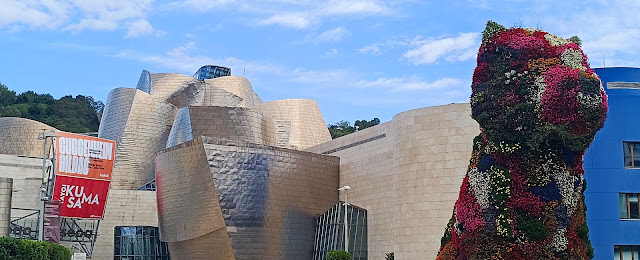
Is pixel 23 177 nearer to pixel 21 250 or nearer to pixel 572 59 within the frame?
pixel 21 250

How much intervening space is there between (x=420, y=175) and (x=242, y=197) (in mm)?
9885

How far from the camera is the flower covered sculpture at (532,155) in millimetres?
17797

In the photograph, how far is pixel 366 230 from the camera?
4394 centimetres

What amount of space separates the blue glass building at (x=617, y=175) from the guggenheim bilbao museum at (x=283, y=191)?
72 centimetres

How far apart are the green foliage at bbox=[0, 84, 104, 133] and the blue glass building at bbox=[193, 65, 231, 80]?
29518 millimetres

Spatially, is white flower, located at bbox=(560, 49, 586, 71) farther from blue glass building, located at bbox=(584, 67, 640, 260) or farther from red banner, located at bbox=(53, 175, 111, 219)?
red banner, located at bbox=(53, 175, 111, 219)

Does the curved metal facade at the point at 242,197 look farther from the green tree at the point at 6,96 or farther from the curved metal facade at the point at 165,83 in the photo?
the green tree at the point at 6,96

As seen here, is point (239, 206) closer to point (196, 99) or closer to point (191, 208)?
point (191, 208)

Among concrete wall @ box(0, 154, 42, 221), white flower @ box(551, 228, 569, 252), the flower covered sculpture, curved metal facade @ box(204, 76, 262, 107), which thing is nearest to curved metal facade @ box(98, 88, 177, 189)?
curved metal facade @ box(204, 76, 262, 107)

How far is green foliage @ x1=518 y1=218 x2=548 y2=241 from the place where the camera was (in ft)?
57.8

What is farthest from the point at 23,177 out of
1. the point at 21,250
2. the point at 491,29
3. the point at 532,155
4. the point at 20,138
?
the point at 532,155

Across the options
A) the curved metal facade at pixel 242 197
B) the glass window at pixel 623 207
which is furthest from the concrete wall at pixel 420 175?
the glass window at pixel 623 207

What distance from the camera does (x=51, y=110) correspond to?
368ft

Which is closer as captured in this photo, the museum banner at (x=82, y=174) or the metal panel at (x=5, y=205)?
the metal panel at (x=5, y=205)
